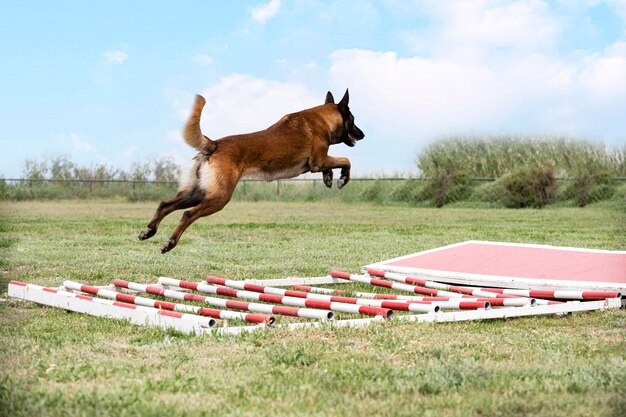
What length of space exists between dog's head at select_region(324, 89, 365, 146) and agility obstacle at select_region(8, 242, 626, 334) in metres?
1.27

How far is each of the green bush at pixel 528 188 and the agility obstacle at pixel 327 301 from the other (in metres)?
14.5

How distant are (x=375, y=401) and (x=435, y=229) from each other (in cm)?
1224

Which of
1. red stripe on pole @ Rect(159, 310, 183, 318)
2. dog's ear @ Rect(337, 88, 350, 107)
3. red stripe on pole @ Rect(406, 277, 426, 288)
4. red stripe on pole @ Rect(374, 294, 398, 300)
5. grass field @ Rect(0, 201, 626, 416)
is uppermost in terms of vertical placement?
Answer: dog's ear @ Rect(337, 88, 350, 107)

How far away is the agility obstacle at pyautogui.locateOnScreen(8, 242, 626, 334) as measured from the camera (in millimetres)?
5246

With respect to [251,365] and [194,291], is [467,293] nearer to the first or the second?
[194,291]

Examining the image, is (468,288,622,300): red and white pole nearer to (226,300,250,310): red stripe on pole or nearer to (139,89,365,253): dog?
(139,89,365,253): dog

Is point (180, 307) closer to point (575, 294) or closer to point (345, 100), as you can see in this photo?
point (345, 100)

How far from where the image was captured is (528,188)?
2225cm

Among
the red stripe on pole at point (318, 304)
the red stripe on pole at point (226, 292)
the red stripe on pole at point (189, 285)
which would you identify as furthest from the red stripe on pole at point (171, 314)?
the red stripe on pole at point (189, 285)

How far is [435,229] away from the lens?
15555mm

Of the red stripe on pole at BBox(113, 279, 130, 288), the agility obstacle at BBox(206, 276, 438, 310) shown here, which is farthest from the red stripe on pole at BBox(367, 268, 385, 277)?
the red stripe on pole at BBox(113, 279, 130, 288)

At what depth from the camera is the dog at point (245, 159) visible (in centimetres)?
627

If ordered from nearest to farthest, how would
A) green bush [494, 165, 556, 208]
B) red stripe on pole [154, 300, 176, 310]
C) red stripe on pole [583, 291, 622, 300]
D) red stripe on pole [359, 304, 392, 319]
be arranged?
red stripe on pole [359, 304, 392, 319] → red stripe on pole [154, 300, 176, 310] → red stripe on pole [583, 291, 622, 300] → green bush [494, 165, 556, 208]

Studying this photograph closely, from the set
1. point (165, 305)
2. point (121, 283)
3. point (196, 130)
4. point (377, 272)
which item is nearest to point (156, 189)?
point (377, 272)
